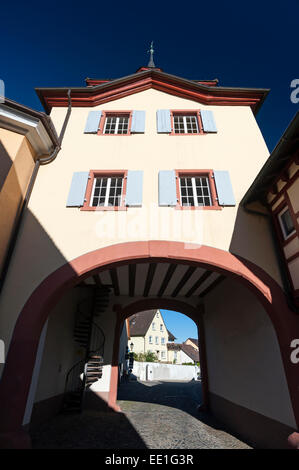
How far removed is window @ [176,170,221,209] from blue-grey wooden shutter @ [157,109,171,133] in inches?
76.3

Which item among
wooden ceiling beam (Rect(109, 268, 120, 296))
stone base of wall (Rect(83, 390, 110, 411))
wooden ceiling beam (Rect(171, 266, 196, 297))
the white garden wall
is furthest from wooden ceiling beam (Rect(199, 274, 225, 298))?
the white garden wall

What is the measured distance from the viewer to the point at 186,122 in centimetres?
845

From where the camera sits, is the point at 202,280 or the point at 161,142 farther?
the point at 202,280

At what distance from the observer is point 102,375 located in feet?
31.1

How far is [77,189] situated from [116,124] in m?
3.31

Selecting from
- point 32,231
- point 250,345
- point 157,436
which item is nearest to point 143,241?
point 32,231

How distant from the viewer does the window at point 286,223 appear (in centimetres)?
527

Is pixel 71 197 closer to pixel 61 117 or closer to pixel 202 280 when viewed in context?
pixel 61 117

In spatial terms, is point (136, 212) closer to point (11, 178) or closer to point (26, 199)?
point (26, 199)

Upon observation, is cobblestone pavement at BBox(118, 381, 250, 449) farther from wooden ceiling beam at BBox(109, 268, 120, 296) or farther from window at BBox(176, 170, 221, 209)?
window at BBox(176, 170, 221, 209)

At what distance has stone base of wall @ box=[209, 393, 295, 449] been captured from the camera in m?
4.91

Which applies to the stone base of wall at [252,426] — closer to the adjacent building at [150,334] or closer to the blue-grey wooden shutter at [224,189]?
the blue-grey wooden shutter at [224,189]
